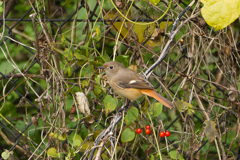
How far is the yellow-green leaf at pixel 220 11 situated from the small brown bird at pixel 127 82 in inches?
39.8

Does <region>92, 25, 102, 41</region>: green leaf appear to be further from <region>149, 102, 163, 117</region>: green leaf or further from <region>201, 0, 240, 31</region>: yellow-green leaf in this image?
<region>201, 0, 240, 31</region>: yellow-green leaf

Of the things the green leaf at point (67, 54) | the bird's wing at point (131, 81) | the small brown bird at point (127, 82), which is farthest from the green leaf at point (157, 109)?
the green leaf at point (67, 54)

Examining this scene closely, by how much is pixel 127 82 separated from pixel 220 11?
1.49m

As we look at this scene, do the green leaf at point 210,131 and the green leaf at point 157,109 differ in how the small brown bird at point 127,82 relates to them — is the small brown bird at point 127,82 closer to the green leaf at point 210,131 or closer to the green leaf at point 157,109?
the green leaf at point 157,109

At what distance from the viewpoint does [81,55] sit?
2635mm

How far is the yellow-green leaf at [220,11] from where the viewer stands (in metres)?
2.13

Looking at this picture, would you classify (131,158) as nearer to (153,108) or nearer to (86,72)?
(153,108)

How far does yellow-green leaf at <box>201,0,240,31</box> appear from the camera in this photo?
213 centimetres

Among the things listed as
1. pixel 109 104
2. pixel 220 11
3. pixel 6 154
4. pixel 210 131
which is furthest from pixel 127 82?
pixel 6 154

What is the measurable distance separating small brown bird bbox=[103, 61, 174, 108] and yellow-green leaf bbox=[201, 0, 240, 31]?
101 centimetres

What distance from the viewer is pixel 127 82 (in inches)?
129

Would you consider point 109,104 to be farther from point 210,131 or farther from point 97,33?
point 210,131

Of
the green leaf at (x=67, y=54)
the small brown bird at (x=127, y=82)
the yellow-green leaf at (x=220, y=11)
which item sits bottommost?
the small brown bird at (x=127, y=82)

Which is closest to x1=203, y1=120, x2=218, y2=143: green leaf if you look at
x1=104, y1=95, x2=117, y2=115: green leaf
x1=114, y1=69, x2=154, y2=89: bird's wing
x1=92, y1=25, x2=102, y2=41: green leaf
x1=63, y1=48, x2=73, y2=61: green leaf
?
x1=114, y1=69, x2=154, y2=89: bird's wing
